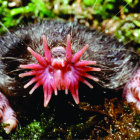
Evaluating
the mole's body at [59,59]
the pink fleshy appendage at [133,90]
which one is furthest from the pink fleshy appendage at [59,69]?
the pink fleshy appendage at [133,90]

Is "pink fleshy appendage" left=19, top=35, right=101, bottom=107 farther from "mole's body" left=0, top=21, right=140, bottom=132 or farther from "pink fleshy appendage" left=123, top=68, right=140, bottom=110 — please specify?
"pink fleshy appendage" left=123, top=68, right=140, bottom=110

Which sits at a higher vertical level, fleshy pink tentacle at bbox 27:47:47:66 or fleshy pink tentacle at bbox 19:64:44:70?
fleshy pink tentacle at bbox 27:47:47:66

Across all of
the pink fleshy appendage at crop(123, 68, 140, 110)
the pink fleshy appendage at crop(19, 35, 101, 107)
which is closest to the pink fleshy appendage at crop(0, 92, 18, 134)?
the pink fleshy appendage at crop(19, 35, 101, 107)

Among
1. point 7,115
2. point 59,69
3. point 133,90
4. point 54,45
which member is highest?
point 54,45

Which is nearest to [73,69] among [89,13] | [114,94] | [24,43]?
[24,43]

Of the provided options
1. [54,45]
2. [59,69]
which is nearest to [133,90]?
[54,45]

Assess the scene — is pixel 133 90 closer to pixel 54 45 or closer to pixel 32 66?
pixel 54 45

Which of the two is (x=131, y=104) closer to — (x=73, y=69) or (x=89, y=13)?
(x=73, y=69)

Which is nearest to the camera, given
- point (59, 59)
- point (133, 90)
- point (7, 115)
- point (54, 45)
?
point (59, 59)
